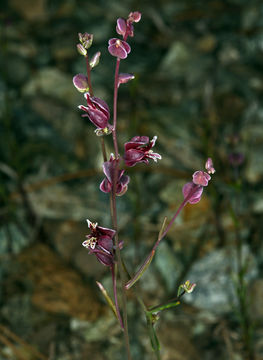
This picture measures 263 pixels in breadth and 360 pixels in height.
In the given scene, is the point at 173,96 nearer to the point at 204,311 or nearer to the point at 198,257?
the point at 198,257

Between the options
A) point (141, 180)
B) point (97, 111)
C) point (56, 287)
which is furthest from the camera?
point (141, 180)

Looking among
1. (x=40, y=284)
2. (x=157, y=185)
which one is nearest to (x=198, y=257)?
(x=157, y=185)

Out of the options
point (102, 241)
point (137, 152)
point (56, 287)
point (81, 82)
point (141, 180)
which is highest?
point (141, 180)

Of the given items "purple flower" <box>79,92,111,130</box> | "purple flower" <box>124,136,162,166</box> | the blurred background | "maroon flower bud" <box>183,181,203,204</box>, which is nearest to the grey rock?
the blurred background

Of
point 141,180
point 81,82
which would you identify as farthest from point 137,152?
point 141,180

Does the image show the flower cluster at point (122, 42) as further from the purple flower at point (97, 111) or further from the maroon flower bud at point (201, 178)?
the maroon flower bud at point (201, 178)

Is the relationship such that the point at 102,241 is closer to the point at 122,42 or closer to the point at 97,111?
the point at 97,111

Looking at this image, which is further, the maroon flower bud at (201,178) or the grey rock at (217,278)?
the grey rock at (217,278)

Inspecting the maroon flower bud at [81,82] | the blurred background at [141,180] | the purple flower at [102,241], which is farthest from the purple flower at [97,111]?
the blurred background at [141,180]

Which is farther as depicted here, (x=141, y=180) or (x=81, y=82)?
(x=141, y=180)
